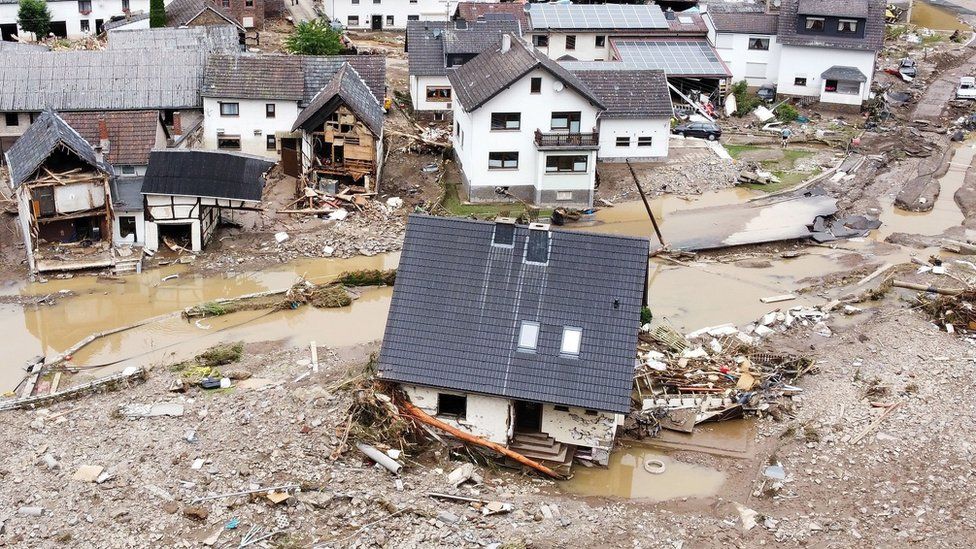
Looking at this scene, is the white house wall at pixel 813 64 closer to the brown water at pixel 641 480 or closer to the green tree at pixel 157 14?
the green tree at pixel 157 14

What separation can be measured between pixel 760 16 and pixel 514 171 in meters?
24.9

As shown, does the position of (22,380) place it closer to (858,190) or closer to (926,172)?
(858,190)

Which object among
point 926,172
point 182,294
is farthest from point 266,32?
point 926,172

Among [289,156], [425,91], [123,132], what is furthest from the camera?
[425,91]

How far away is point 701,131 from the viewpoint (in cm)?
5622

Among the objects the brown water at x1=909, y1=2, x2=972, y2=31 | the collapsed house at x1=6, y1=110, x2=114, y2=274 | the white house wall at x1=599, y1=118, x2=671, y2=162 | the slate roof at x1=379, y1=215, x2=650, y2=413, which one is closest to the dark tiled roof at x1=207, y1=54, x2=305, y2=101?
the collapsed house at x1=6, y1=110, x2=114, y2=274

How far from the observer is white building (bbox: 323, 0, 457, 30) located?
77688 millimetres

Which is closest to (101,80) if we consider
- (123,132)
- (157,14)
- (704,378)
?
(123,132)

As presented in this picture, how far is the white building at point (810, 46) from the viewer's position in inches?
2395

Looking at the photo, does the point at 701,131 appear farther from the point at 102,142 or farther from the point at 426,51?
the point at 102,142

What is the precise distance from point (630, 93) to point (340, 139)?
14373mm

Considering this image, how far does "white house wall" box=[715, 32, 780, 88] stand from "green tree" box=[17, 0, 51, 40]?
42.7 metres

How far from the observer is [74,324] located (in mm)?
37156

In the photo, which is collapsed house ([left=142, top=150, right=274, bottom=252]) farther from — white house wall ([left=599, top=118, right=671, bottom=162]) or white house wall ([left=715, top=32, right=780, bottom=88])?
white house wall ([left=715, top=32, right=780, bottom=88])
